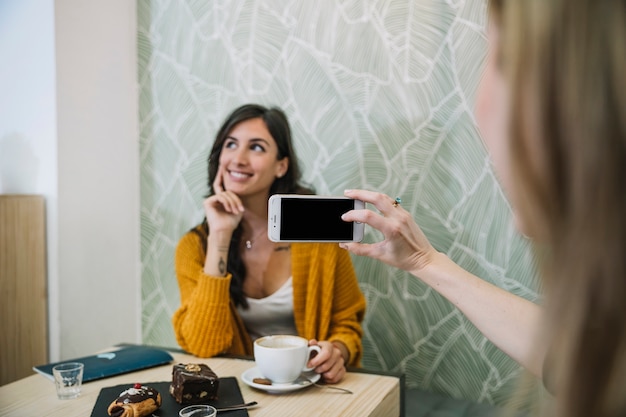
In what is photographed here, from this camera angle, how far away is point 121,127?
7.72 ft

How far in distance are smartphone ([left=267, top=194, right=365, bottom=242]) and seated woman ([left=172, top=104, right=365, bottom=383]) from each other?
385 millimetres

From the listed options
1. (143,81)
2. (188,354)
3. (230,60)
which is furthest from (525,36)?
(143,81)

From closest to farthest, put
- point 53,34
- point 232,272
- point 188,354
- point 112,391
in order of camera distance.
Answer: point 112,391 → point 188,354 → point 232,272 → point 53,34

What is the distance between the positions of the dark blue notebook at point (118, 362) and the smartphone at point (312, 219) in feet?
1.29

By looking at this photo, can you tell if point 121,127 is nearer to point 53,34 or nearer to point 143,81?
point 143,81

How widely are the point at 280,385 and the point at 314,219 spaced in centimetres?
36

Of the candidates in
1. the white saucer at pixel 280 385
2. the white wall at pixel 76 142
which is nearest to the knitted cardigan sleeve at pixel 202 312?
the white saucer at pixel 280 385

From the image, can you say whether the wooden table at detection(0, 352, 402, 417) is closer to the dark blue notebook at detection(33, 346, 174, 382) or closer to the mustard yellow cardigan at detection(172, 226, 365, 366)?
the dark blue notebook at detection(33, 346, 174, 382)

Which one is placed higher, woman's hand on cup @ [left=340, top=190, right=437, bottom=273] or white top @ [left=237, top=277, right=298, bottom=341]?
woman's hand on cup @ [left=340, top=190, right=437, bottom=273]

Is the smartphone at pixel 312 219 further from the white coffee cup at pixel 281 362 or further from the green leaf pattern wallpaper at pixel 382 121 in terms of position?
the green leaf pattern wallpaper at pixel 382 121

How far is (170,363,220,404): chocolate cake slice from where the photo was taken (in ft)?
3.37

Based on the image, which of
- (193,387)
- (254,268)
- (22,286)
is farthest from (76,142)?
(193,387)

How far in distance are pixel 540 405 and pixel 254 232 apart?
4.87ft

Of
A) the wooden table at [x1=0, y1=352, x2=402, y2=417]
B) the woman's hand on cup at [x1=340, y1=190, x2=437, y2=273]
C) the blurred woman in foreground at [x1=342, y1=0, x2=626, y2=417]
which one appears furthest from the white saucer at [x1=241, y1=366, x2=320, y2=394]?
the blurred woman in foreground at [x1=342, y1=0, x2=626, y2=417]
